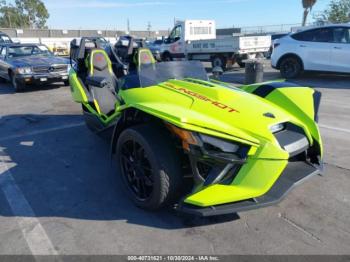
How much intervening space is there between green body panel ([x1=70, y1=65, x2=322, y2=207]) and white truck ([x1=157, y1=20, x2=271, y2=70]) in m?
11.1

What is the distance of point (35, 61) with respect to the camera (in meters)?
10.3

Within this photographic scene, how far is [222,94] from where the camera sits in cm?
325

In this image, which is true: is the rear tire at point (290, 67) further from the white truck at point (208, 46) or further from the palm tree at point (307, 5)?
the palm tree at point (307, 5)

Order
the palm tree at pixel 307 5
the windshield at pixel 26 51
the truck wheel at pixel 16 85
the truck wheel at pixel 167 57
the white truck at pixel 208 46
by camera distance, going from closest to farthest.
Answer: the truck wheel at pixel 16 85 < the windshield at pixel 26 51 < the white truck at pixel 208 46 < the truck wheel at pixel 167 57 < the palm tree at pixel 307 5

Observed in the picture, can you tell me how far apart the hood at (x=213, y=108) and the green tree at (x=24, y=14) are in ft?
263

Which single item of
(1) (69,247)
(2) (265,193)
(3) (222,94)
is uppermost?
(3) (222,94)

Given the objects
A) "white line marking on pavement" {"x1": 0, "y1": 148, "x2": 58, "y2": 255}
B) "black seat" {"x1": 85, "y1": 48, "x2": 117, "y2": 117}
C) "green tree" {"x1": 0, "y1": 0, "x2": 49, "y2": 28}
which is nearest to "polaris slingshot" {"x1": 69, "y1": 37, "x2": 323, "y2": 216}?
"white line marking on pavement" {"x1": 0, "y1": 148, "x2": 58, "y2": 255}

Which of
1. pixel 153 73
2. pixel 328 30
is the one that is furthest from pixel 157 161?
pixel 328 30

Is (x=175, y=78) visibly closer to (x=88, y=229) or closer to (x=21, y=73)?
(x=88, y=229)

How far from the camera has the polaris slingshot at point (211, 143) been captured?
256cm

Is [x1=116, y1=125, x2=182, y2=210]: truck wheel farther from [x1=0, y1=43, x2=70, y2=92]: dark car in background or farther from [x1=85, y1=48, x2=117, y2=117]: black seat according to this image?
[x1=0, y1=43, x2=70, y2=92]: dark car in background

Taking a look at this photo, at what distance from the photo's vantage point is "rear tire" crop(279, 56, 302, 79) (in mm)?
11234

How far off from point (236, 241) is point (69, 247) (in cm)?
133

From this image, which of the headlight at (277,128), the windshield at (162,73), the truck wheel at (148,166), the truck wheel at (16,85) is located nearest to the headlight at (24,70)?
the truck wheel at (16,85)
